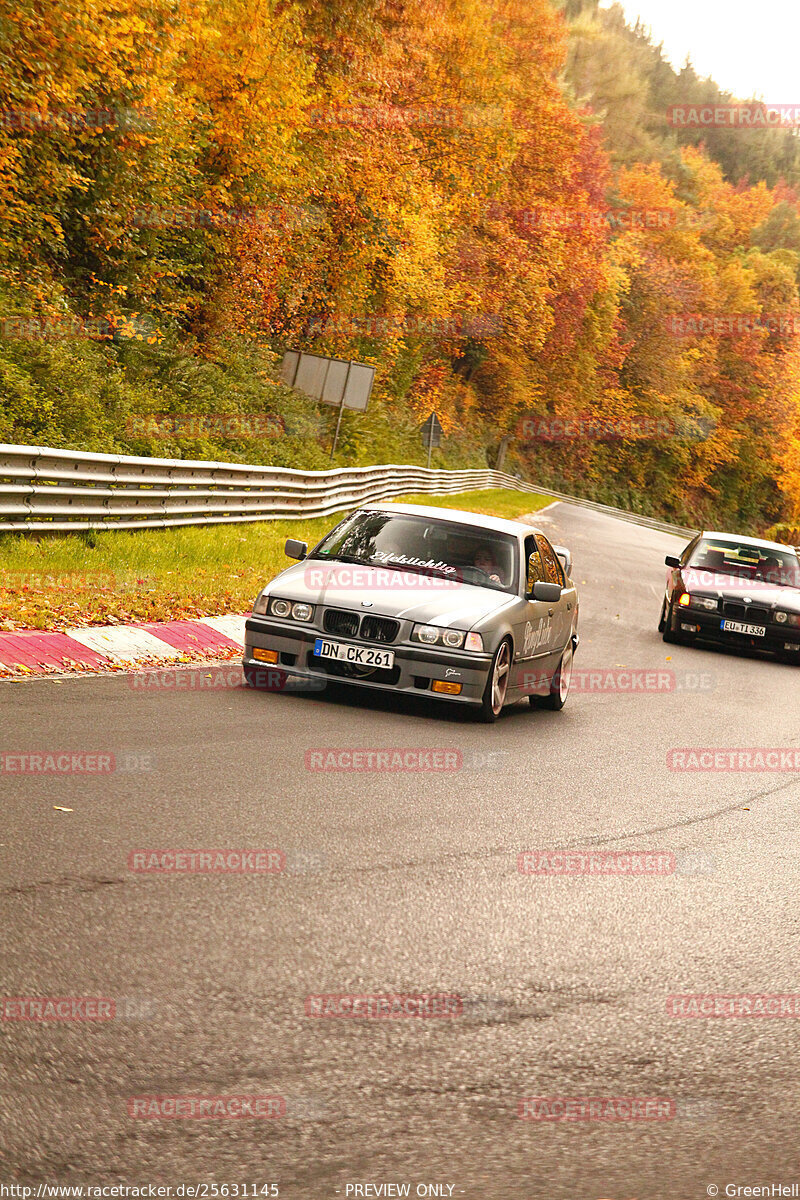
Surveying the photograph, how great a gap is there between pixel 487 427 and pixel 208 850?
5697 centimetres

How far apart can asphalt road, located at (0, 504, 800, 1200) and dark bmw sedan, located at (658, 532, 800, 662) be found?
32.4 feet

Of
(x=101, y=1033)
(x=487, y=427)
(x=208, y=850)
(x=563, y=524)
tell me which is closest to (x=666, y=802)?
(x=208, y=850)

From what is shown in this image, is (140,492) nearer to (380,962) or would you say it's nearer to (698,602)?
(698,602)

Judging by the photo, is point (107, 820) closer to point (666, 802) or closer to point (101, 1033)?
point (101, 1033)

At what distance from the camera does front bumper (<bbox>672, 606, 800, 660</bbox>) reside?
18266 millimetres

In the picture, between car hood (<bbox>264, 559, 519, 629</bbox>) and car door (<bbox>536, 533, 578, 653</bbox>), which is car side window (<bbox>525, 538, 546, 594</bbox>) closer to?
car door (<bbox>536, 533, 578, 653</bbox>)

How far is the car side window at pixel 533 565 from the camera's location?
36.5 ft

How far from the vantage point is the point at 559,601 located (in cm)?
1158

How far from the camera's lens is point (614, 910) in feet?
18.1

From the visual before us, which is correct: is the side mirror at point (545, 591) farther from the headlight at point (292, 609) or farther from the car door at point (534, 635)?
the headlight at point (292, 609)

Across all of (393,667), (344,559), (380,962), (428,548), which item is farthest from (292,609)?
(380,962)

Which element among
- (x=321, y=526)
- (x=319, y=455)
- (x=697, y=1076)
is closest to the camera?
(x=697, y=1076)

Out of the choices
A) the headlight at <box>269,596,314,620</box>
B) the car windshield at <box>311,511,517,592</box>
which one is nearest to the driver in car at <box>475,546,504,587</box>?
the car windshield at <box>311,511,517,592</box>

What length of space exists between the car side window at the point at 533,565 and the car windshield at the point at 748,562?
27.2ft
